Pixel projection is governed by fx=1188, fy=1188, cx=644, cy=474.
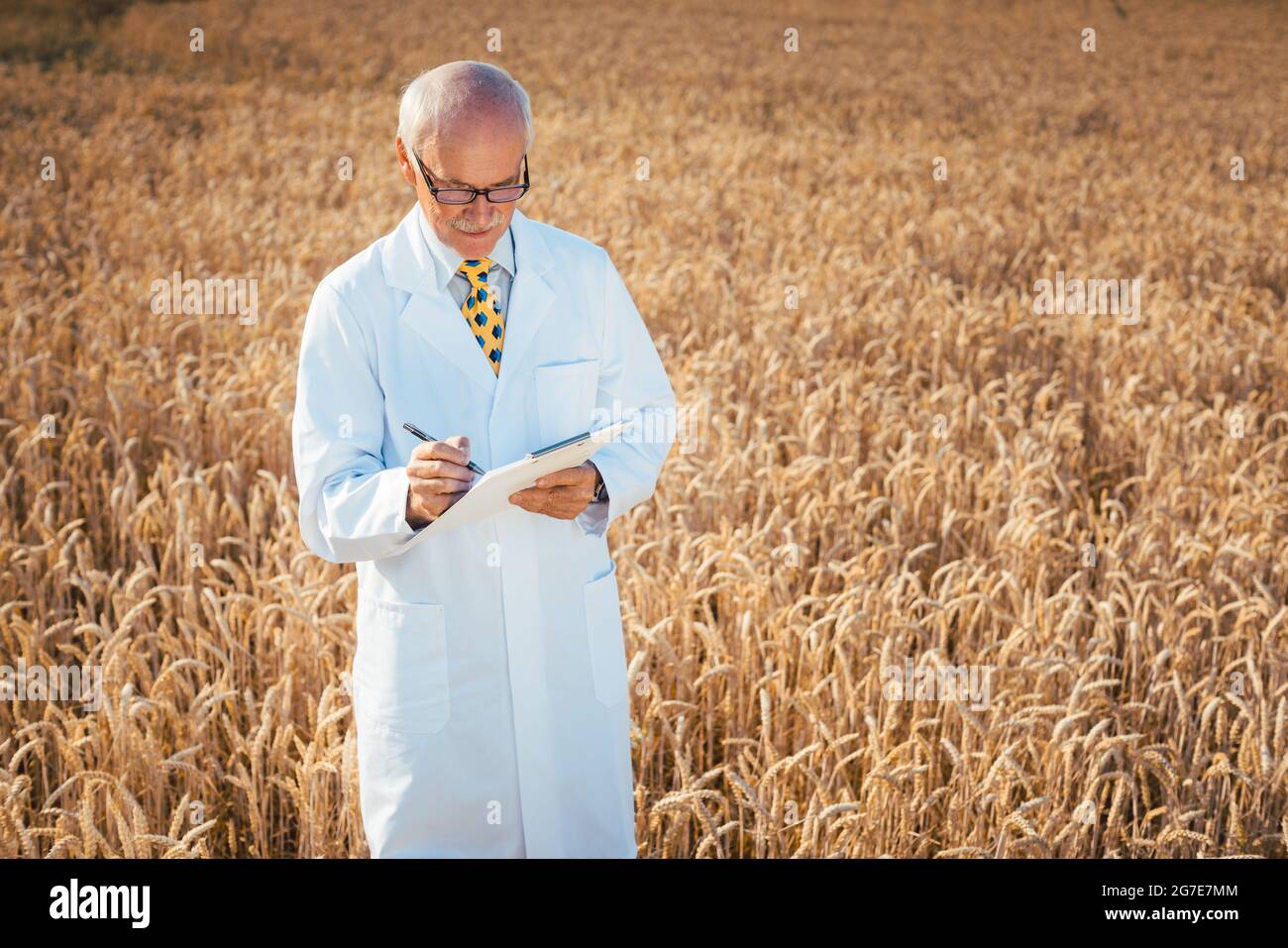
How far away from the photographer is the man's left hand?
207cm

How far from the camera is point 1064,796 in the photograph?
311cm

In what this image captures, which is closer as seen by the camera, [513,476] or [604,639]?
[513,476]

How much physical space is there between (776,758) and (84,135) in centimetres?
1234

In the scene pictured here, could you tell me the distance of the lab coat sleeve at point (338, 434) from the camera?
2094mm

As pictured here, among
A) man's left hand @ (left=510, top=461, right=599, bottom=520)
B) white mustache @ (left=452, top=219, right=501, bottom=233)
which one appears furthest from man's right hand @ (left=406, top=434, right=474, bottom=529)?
white mustache @ (left=452, top=219, right=501, bottom=233)

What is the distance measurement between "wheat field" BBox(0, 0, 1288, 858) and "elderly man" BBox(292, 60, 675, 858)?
0.41 meters

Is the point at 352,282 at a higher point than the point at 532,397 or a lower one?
higher

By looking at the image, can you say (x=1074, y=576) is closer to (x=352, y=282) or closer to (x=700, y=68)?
(x=352, y=282)

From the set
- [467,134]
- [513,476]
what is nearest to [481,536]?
[513,476]

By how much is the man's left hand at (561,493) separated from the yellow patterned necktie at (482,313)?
32cm

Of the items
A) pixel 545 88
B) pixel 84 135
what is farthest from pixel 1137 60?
pixel 84 135

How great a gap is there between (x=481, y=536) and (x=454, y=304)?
1.45ft

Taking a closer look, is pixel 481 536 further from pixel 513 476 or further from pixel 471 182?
pixel 471 182

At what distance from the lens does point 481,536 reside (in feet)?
7.43
